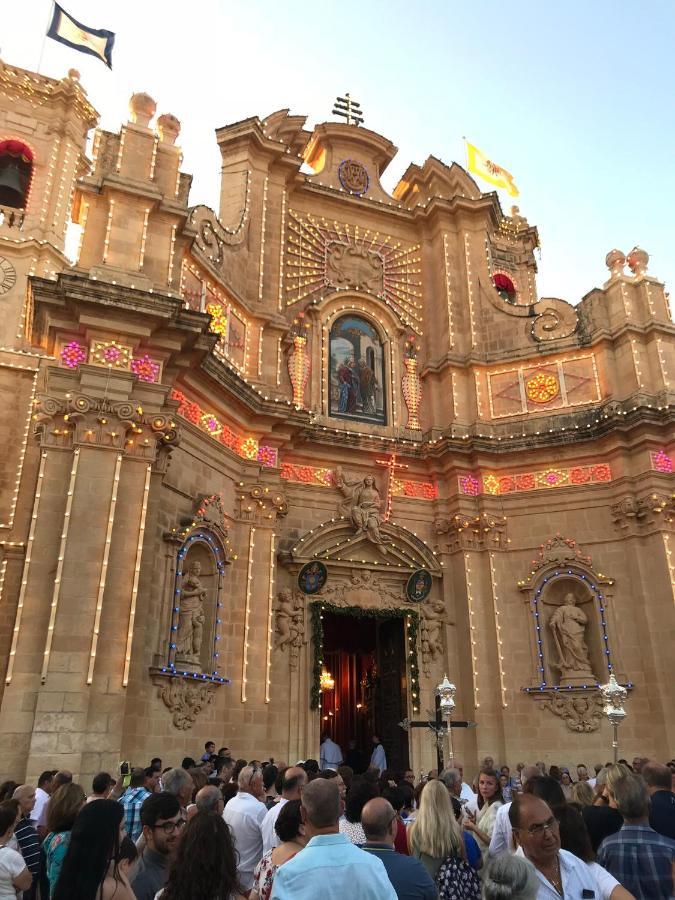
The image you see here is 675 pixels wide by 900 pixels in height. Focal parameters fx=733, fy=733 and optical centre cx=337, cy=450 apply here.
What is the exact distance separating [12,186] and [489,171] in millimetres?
17210

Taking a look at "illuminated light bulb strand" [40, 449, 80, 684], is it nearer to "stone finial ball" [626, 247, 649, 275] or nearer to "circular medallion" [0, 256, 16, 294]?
"circular medallion" [0, 256, 16, 294]

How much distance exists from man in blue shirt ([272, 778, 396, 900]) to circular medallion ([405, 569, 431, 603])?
1628cm

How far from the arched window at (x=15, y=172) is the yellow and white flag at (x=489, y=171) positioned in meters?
15.6

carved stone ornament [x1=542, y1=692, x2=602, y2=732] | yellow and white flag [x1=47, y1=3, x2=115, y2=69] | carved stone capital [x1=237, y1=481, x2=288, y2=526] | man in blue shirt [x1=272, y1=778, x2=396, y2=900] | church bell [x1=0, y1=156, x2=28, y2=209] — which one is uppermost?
yellow and white flag [x1=47, y1=3, x2=115, y2=69]

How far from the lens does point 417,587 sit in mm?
19484

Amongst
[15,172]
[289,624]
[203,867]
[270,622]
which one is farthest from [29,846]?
[15,172]

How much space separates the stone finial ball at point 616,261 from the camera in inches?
876

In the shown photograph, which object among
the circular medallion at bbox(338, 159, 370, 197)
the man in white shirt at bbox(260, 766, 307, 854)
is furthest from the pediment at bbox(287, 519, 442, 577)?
the man in white shirt at bbox(260, 766, 307, 854)

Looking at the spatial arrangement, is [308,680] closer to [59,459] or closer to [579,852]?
[59,459]

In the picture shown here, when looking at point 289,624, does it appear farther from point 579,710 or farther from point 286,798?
point 286,798

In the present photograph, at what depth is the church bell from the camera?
22.9m

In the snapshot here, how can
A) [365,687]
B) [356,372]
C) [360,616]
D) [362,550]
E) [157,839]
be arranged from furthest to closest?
[365,687] < [356,372] < [362,550] < [360,616] < [157,839]

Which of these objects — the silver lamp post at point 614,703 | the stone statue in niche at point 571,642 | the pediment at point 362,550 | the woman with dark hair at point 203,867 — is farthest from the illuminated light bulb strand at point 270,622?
the woman with dark hair at point 203,867

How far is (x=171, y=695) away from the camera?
570 inches
